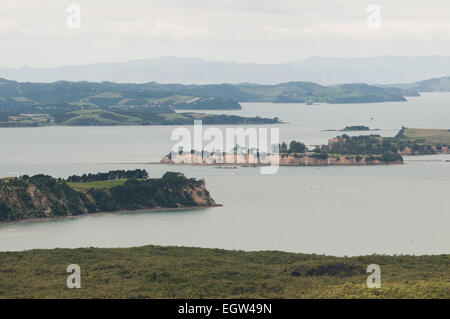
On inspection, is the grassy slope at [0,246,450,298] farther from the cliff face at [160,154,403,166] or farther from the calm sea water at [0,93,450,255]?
the cliff face at [160,154,403,166]

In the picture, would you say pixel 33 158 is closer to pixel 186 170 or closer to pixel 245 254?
pixel 186 170

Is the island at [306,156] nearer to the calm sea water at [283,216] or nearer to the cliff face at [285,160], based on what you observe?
the cliff face at [285,160]

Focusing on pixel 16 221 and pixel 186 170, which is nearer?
pixel 16 221

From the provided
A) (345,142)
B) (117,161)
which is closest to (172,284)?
(117,161)

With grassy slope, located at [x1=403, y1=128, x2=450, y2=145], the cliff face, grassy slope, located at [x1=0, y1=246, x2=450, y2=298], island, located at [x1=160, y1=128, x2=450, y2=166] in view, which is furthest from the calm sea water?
grassy slope, located at [x1=403, y1=128, x2=450, y2=145]

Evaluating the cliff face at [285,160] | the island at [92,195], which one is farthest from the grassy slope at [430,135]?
the island at [92,195]
